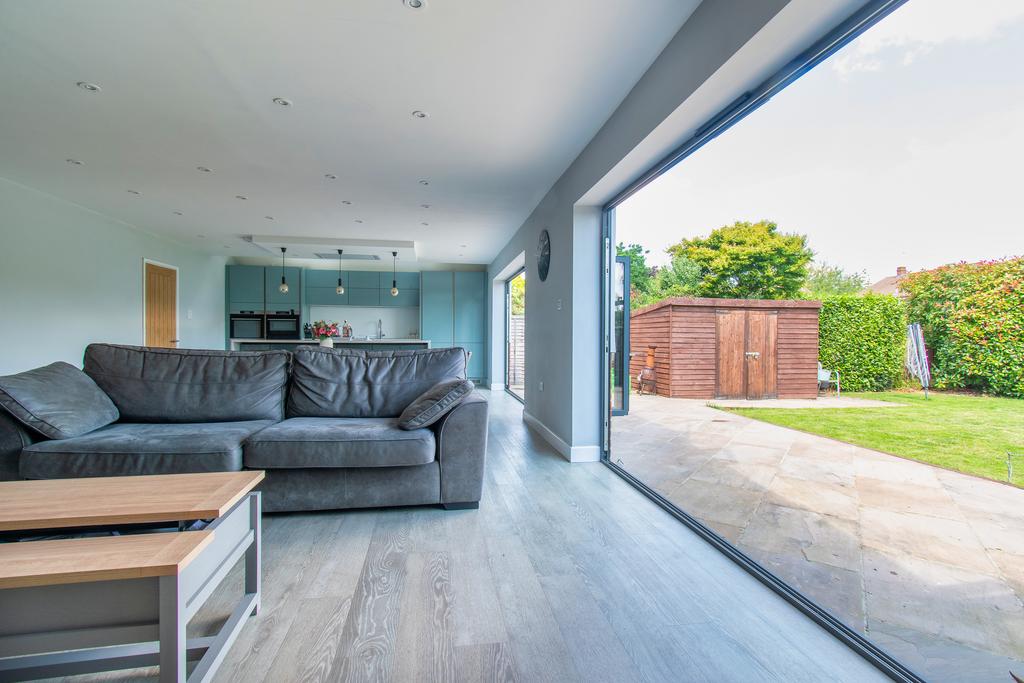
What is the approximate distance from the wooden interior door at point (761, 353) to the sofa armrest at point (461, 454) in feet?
6.16

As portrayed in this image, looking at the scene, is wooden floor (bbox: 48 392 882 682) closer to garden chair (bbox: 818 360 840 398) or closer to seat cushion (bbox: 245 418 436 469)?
seat cushion (bbox: 245 418 436 469)

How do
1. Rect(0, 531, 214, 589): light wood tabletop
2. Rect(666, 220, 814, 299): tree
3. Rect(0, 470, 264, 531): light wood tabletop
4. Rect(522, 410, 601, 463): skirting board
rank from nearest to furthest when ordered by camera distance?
Rect(0, 531, 214, 589): light wood tabletop < Rect(0, 470, 264, 531): light wood tabletop < Rect(666, 220, 814, 299): tree < Rect(522, 410, 601, 463): skirting board

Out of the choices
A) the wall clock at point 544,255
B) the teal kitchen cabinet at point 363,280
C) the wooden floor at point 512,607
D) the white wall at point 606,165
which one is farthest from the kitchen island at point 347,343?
the wooden floor at point 512,607

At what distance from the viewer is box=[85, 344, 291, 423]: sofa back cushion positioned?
115 inches

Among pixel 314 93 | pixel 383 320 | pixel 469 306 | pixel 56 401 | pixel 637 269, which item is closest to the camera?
pixel 56 401

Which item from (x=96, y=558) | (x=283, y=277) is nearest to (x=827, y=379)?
(x=96, y=558)

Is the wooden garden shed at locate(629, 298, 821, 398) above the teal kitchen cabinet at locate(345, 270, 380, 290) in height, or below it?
below

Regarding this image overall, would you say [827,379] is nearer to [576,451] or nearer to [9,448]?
[576,451]

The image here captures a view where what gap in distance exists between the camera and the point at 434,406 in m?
2.69

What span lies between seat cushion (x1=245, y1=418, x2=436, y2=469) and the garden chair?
2156 millimetres

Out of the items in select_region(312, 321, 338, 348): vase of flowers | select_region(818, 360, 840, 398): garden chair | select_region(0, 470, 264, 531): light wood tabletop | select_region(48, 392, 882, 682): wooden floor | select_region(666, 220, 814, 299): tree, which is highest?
select_region(666, 220, 814, 299): tree

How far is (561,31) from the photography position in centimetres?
222

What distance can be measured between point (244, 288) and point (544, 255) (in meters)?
6.51

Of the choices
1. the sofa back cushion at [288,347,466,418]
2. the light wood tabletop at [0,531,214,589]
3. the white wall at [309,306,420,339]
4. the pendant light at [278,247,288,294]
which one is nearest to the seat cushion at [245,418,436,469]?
the sofa back cushion at [288,347,466,418]
